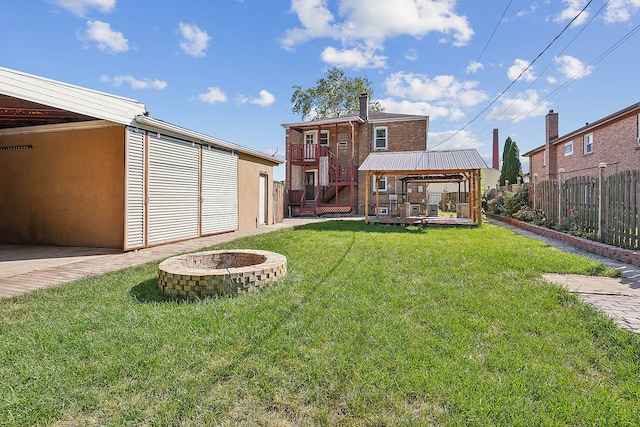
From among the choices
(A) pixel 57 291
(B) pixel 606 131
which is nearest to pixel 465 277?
(A) pixel 57 291

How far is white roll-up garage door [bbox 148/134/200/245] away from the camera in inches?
330

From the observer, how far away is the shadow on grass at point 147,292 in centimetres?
402

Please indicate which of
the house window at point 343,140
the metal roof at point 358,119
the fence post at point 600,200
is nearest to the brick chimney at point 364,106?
the metal roof at point 358,119

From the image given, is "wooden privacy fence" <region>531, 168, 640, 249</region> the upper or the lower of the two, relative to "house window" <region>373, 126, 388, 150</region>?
lower

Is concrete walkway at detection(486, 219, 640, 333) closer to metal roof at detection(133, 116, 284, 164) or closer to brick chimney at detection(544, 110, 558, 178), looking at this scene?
metal roof at detection(133, 116, 284, 164)

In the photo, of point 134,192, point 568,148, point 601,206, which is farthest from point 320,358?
point 568,148

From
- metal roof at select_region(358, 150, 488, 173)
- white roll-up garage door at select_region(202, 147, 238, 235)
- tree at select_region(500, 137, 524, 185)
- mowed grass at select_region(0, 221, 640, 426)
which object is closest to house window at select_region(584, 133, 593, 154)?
metal roof at select_region(358, 150, 488, 173)

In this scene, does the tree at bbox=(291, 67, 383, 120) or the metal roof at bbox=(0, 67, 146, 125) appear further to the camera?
the tree at bbox=(291, 67, 383, 120)

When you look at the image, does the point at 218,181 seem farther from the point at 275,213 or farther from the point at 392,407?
the point at 392,407

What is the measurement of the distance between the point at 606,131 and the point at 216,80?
65.2ft

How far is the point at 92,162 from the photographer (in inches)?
315

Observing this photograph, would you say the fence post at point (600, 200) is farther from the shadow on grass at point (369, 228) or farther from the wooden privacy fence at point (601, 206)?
the shadow on grass at point (369, 228)

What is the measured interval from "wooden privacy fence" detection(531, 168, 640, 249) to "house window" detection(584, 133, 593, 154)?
10290 mm

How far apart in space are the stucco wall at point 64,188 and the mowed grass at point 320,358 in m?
3.95
